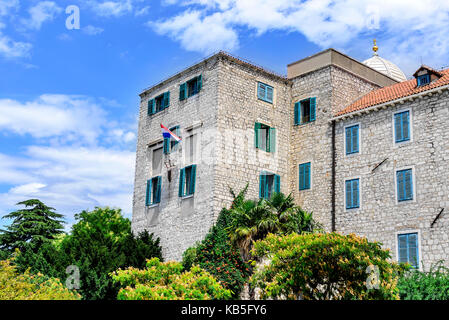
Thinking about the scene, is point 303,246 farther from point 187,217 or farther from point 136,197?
point 136,197

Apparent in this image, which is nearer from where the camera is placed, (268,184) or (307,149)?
(268,184)

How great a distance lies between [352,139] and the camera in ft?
91.8

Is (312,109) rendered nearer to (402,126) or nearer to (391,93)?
(391,93)

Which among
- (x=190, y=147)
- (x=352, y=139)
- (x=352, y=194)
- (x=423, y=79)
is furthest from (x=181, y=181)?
(x=423, y=79)

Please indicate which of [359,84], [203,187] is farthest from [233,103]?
[359,84]

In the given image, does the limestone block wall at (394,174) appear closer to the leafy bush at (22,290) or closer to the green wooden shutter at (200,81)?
the green wooden shutter at (200,81)

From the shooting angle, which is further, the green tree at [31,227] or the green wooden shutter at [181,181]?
the green tree at [31,227]

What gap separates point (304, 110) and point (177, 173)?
8308 millimetres

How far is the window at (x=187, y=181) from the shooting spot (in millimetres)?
28509

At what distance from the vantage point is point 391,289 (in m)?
18.3

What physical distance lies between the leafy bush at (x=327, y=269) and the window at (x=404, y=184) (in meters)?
5.64

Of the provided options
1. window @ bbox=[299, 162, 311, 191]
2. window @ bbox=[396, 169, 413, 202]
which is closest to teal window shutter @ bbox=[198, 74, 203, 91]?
window @ bbox=[299, 162, 311, 191]

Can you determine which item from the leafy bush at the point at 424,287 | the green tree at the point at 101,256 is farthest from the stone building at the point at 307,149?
the leafy bush at the point at 424,287

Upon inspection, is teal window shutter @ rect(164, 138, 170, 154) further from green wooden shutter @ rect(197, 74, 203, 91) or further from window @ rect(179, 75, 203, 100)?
green wooden shutter @ rect(197, 74, 203, 91)
